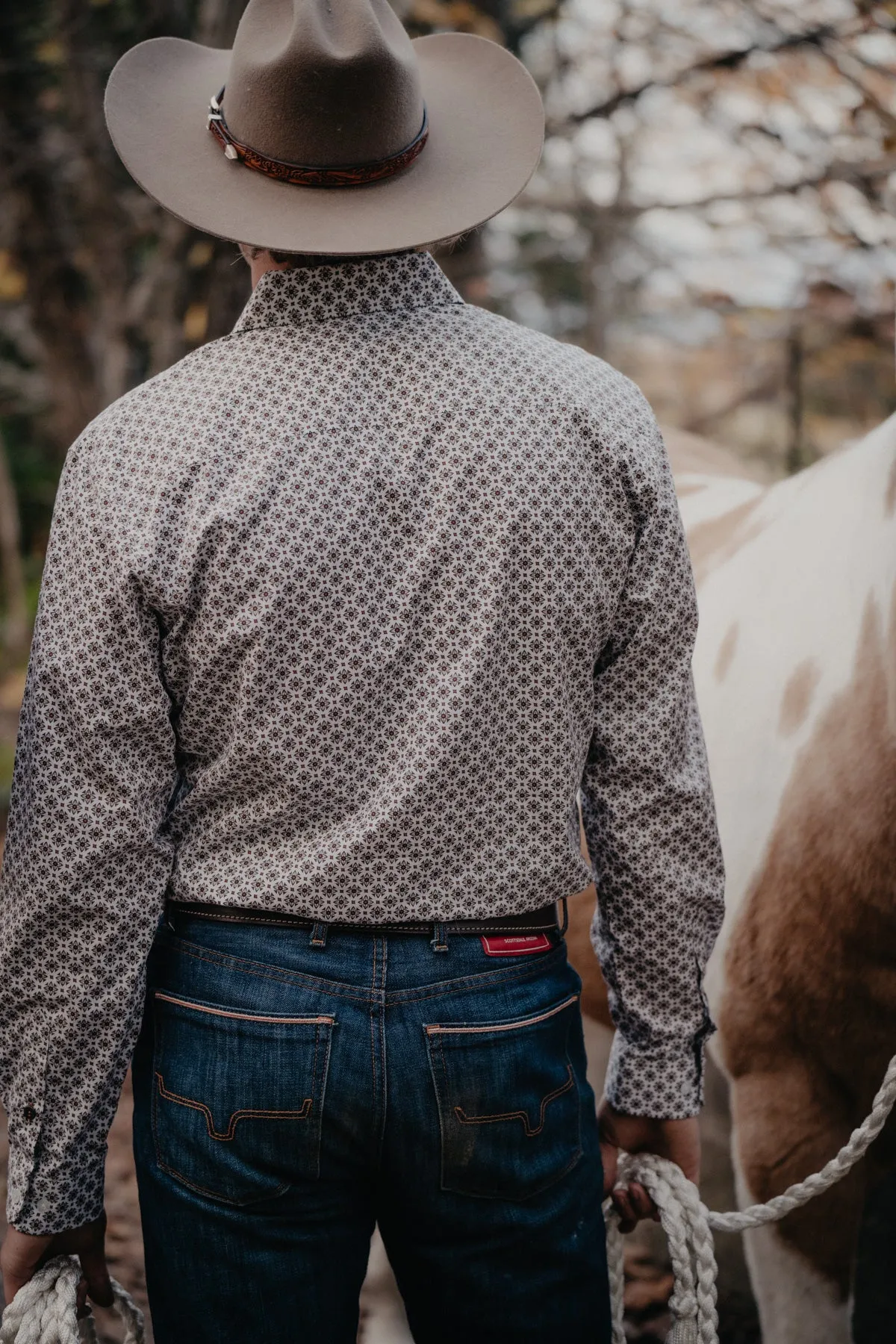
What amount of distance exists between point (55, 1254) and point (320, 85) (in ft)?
4.38

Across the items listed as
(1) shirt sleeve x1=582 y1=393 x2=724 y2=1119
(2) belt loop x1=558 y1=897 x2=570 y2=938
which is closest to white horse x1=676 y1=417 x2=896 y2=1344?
(1) shirt sleeve x1=582 y1=393 x2=724 y2=1119

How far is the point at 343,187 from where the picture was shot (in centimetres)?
131

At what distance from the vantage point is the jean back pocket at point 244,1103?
1.22 metres

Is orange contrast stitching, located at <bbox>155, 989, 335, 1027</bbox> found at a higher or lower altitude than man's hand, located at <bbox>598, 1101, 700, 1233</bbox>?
higher

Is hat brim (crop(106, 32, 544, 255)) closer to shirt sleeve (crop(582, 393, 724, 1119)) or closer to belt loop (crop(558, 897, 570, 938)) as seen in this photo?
shirt sleeve (crop(582, 393, 724, 1119))

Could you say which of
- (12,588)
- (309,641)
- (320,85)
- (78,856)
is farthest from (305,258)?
(12,588)

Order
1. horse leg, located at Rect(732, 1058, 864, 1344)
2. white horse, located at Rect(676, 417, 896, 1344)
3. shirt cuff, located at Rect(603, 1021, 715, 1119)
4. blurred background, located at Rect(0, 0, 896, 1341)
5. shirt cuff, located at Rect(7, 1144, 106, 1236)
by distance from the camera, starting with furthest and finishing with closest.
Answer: blurred background, located at Rect(0, 0, 896, 1341) → horse leg, located at Rect(732, 1058, 864, 1344) → white horse, located at Rect(676, 417, 896, 1344) → shirt cuff, located at Rect(603, 1021, 715, 1119) → shirt cuff, located at Rect(7, 1144, 106, 1236)

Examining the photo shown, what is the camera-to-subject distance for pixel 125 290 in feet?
14.7

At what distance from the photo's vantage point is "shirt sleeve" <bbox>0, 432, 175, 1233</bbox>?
4.05ft

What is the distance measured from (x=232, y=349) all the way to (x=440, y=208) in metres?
0.28

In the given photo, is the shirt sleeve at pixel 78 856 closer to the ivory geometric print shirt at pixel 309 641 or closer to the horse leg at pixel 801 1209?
the ivory geometric print shirt at pixel 309 641

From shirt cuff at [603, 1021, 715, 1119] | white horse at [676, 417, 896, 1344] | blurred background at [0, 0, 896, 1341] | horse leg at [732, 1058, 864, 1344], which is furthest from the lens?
blurred background at [0, 0, 896, 1341]

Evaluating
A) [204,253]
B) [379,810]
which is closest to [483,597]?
[379,810]

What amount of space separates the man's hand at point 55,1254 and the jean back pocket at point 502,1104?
0.46 meters
